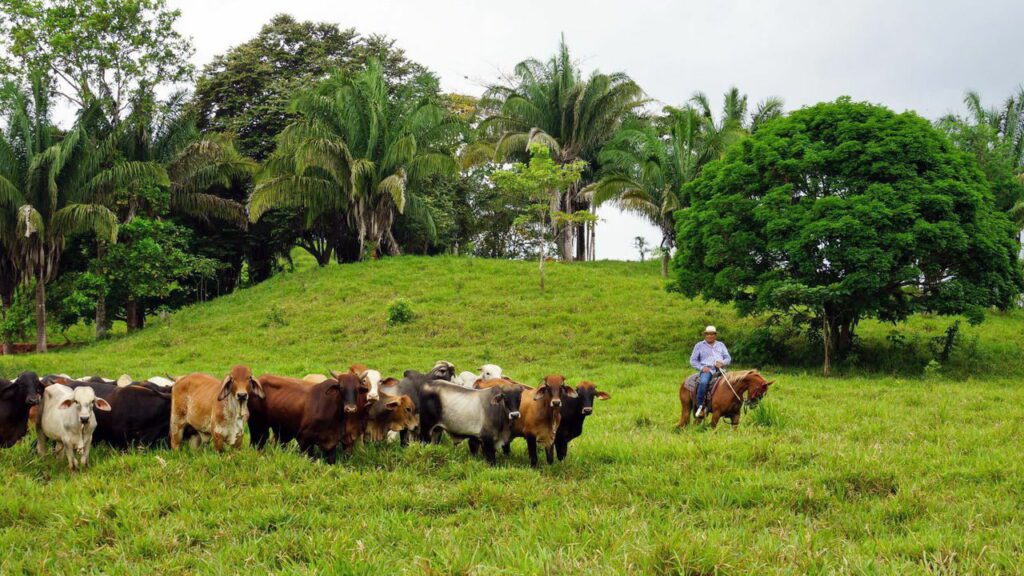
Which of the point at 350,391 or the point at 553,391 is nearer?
the point at 350,391

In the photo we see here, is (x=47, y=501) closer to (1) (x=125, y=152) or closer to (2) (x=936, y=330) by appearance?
(2) (x=936, y=330)

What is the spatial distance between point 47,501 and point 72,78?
28301 mm

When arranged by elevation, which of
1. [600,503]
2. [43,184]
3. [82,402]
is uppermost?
[43,184]

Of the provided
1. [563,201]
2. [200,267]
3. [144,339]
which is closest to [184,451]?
[144,339]

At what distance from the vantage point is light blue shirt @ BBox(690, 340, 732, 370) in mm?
11070

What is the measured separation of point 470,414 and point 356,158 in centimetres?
2498

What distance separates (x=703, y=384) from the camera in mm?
10867

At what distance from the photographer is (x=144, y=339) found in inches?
974

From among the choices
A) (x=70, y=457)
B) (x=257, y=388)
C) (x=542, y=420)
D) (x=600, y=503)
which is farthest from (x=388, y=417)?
(x=70, y=457)

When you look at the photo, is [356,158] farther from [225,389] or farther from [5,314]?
[225,389]

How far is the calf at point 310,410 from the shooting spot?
25.6 feet

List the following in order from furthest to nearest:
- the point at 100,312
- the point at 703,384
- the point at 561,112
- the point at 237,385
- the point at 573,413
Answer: the point at 561,112 → the point at 100,312 → the point at 703,384 → the point at 573,413 → the point at 237,385

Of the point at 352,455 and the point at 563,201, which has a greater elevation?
the point at 563,201

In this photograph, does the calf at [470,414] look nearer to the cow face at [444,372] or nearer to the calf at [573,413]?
the calf at [573,413]
